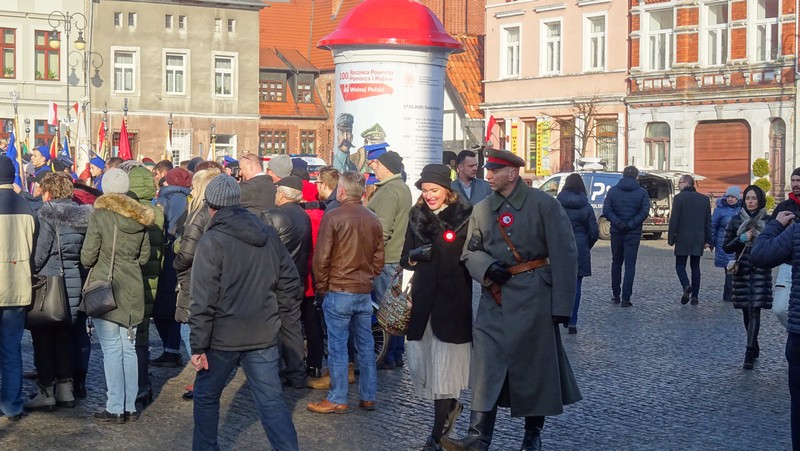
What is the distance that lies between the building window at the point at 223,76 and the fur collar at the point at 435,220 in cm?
5413

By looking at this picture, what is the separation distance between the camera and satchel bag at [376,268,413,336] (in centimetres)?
845

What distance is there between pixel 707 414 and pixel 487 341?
2810mm

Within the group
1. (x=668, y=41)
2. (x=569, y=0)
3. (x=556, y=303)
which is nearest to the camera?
(x=556, y=303)

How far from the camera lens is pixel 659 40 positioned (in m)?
46.2

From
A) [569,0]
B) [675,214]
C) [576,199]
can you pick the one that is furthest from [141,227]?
[569,0]

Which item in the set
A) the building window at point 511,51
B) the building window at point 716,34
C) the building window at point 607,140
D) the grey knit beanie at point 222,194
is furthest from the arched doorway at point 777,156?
the grey knit beanie at point 222,194

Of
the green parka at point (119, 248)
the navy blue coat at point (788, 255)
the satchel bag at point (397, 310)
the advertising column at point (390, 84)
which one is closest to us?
the navy blue coat at point (788, 255)

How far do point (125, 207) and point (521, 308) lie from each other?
10.4 ft

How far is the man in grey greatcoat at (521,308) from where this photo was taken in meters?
7.94

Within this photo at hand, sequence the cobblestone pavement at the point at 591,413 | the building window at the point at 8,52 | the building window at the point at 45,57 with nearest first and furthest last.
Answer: the cobblestone pavement at the point at 591,413
the building window at the point at 8,52
the building window at the point at 45,57

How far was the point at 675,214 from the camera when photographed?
1897 cm

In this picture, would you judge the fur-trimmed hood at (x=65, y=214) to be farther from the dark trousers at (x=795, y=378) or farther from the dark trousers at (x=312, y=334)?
the dark trousers at (x=795, y=378)

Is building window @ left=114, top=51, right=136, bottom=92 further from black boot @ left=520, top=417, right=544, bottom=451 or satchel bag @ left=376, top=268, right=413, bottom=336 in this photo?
black boot @ left=520, top=417, right=544, bottom=451

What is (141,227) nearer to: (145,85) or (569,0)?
(569,0)
